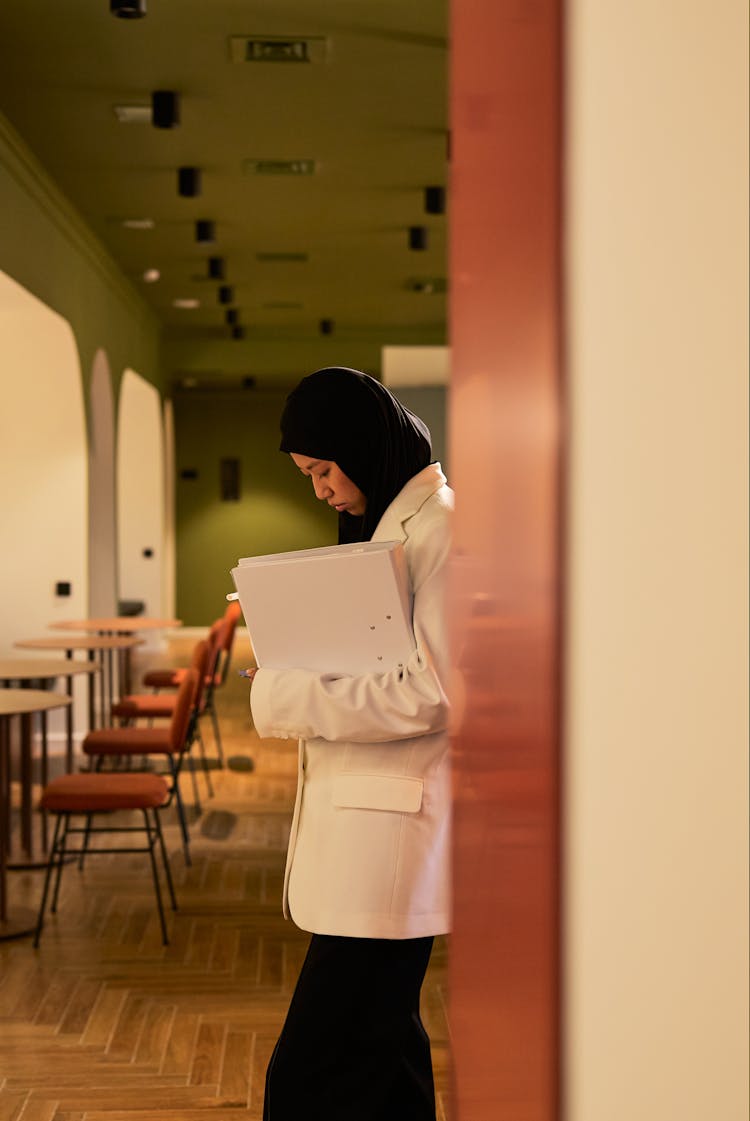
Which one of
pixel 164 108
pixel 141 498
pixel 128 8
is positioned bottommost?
pixel 141 498

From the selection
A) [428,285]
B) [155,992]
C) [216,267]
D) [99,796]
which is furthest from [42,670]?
[428,285]

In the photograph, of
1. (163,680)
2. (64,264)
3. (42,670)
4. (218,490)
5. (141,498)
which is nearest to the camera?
(42,670)

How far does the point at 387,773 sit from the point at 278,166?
5740mm

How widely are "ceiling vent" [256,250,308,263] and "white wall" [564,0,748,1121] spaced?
349 inches

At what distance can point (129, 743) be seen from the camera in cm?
528

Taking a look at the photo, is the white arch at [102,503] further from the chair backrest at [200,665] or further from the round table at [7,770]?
the round table at [7,770]

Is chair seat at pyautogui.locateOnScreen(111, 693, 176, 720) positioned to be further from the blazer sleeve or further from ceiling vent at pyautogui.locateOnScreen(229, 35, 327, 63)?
the blazer sleeve

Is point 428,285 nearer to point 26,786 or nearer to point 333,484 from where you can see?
point 26,786

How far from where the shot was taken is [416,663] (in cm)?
194

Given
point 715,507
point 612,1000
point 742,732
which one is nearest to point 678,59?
point 715,507

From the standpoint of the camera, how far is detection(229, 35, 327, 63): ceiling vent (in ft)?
16.8

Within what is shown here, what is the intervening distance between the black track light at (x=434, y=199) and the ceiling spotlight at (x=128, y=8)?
3.29 meters

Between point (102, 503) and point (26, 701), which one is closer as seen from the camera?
point (26, 701)

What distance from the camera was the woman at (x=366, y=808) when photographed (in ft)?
6.37
